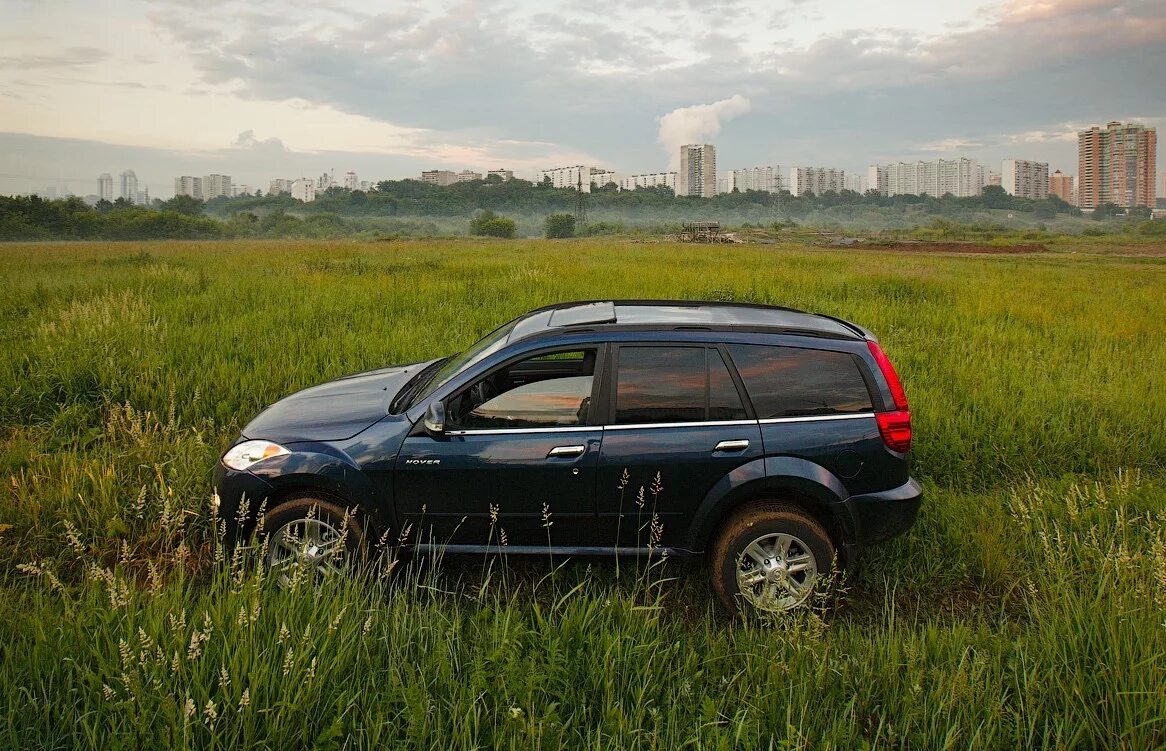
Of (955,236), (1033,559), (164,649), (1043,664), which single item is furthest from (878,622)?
(955,236)

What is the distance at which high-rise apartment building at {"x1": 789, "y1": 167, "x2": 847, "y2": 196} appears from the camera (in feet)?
472

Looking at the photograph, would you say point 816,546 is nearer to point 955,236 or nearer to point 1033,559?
Answer: point 1033,559

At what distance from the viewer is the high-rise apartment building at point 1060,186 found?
11096 cm

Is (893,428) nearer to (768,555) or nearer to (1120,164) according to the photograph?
(768,555)

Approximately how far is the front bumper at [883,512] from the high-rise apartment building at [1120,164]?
91.3m

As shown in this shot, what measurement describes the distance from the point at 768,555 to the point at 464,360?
2.35m

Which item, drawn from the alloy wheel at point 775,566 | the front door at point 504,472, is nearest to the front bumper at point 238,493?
the front door at point 504,472

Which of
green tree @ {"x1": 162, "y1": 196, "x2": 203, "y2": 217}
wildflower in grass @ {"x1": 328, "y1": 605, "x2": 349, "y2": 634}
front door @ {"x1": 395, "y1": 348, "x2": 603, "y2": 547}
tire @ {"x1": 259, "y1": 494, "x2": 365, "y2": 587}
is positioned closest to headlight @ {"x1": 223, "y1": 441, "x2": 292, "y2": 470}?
tire @ {"x1": 259, "y1": 494, "x2": 365, "y2": 587}

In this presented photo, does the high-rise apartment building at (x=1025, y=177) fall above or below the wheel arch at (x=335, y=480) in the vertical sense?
above

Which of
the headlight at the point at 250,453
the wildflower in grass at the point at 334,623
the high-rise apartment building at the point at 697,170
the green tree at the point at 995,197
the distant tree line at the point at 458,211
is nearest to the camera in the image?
the wildflower in grass at the point at 334,623

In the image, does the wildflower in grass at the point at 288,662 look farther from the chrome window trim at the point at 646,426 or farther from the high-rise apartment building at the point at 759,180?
the high-rise apartment building at the point at 759,180

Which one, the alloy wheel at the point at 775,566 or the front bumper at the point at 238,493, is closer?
the alloy wheel at the point at 775,566

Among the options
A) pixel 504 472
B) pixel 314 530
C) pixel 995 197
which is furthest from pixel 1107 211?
pixel 314 530

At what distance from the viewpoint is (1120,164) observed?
82.1 m
